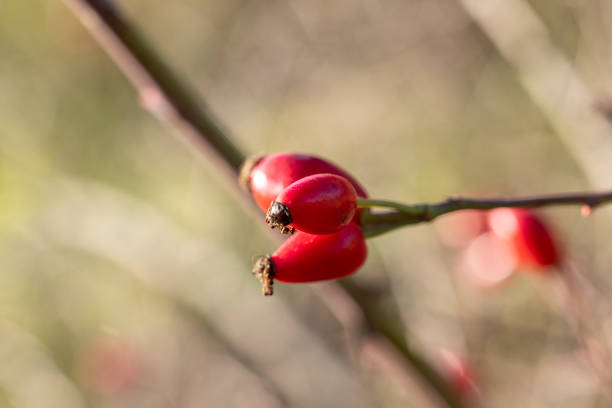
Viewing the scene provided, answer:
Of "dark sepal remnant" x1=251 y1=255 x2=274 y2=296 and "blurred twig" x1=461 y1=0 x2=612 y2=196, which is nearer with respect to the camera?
"dark sepal remnant" x1=251 y1=255 x2=274 y2=296

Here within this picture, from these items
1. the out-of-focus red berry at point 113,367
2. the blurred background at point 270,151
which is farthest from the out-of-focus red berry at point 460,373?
the out-of-focus red berry at point 113,367

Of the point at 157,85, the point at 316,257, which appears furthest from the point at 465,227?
the point at 316,257

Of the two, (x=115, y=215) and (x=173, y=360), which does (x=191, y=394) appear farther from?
(x=115, y=215)

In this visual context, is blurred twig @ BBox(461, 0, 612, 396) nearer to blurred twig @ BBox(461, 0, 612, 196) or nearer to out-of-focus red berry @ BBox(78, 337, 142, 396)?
blurred twig @ BBox(461, 0, 612, 196)

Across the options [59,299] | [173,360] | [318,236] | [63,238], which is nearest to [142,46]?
[318,236]

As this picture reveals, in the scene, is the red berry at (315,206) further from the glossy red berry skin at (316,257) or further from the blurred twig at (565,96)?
the blurred twig at (565,96)

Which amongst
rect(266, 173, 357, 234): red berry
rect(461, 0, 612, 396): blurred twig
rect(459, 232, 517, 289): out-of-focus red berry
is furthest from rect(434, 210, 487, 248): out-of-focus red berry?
rect(266, 173, 357, 234): red berry
